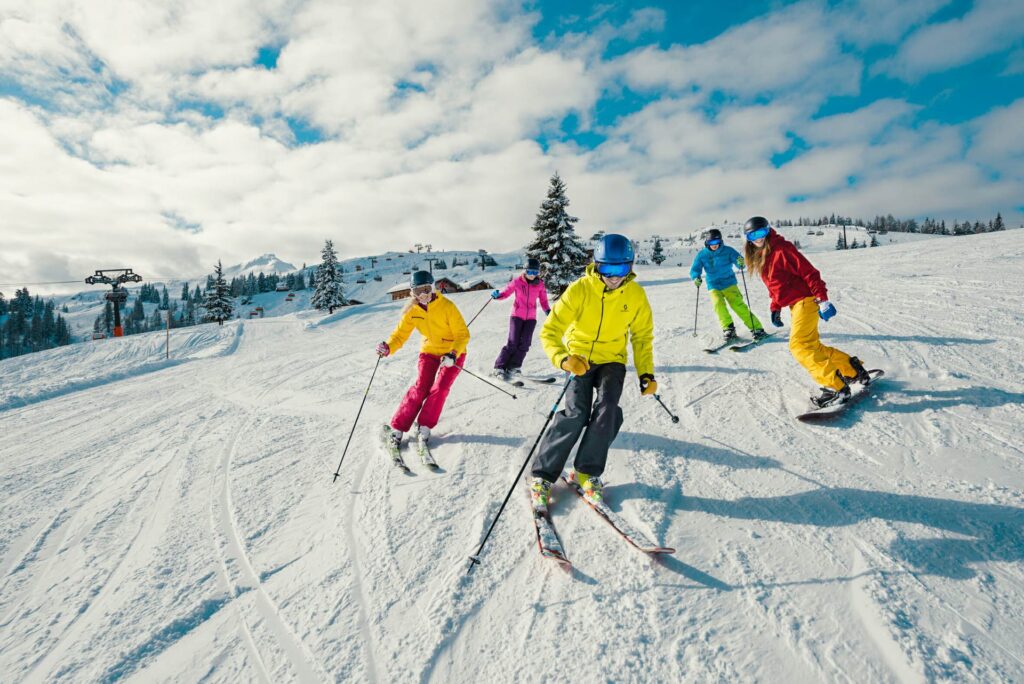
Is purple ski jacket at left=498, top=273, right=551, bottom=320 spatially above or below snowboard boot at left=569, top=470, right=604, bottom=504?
above

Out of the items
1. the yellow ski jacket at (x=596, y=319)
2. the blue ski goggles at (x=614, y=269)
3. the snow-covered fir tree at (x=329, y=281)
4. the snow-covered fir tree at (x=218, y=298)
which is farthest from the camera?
the snow-covered fir tree at (x=218, y=298)

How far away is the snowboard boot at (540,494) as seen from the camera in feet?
10.3

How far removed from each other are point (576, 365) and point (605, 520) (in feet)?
3.71

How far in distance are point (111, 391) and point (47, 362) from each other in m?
9.78

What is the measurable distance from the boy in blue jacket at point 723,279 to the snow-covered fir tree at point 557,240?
19.3 m

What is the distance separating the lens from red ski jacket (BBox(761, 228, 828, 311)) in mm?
4449

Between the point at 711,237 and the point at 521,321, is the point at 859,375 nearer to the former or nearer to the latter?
the point at 711,237

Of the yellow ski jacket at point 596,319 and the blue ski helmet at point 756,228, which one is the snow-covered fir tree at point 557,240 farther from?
the yellow ski jacket at point 596,319

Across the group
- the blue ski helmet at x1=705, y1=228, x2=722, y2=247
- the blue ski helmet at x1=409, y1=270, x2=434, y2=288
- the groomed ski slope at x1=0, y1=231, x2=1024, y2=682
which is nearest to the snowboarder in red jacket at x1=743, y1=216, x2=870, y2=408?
the groomed ski slope at x1=0, y1=231, x2=1024, y2=682

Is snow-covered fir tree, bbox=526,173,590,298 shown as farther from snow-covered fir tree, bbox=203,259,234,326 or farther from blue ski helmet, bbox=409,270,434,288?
snow-covered fir tree, bbox=203,259,234,326

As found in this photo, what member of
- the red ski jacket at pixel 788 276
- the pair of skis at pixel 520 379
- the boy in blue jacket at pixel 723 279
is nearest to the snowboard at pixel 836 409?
the red ski jacket at pixel 788 276

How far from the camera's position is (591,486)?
329cm

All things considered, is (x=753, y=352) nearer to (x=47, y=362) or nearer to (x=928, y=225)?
(x=47, y=362)

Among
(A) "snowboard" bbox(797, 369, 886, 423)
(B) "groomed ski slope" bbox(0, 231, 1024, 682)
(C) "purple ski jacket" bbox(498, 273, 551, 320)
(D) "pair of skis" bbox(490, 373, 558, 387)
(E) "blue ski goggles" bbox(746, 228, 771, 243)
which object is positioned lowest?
(B) "groomed ski slope" bbox(0, 231, 1024, 682)
